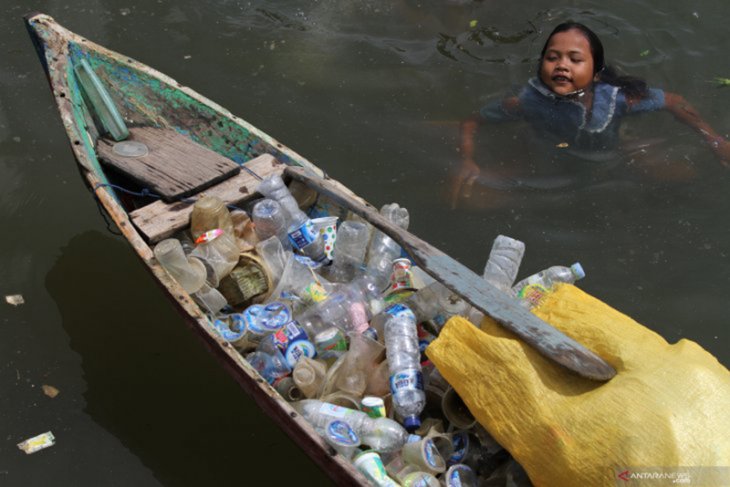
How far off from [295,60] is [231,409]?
3709mm

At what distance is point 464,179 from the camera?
21.0 feet

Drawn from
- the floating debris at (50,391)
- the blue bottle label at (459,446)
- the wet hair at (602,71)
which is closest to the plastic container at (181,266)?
the floating debris at (50,391)

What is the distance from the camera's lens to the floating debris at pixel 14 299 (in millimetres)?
5405

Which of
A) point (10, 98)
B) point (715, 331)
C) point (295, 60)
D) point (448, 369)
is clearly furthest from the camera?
point (295, 60)

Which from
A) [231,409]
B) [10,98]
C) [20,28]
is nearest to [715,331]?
[231,409]

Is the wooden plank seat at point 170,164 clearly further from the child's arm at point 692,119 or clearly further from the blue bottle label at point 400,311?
the child's arm at point 692,119

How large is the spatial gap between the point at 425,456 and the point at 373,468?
0.24 meters

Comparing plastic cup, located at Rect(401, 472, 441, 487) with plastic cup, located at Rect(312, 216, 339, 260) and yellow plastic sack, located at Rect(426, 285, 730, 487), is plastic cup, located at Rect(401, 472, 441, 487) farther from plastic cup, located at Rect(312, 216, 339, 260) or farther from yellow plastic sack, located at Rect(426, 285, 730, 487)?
plastic cup, located at Rect(312, 216, 339, 260)

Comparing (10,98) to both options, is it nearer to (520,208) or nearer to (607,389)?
(520,208)

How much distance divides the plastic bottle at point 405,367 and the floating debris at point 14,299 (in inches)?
115

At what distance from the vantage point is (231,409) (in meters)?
4.94

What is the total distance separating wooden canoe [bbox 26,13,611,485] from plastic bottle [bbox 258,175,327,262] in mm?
121

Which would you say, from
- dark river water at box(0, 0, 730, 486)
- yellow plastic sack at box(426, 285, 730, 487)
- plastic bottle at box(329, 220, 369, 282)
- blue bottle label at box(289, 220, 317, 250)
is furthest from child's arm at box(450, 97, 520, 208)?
yellow plastic sack at box(426, 285, 730, 487)

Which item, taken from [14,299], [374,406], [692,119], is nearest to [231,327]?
[374,406]
